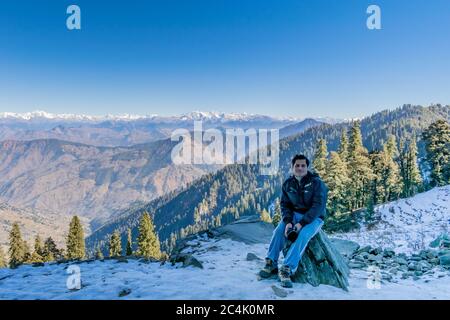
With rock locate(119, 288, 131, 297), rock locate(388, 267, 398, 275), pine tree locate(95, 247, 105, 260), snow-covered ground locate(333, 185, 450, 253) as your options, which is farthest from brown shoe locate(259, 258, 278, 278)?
snow-covered ground locate(333, 185, 450, 253)

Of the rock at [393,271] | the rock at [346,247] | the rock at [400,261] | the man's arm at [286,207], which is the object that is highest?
the man's arm at [286,207]

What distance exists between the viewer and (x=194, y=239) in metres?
14.7

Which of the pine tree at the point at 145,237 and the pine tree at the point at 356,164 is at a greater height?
the pine tree at the point at 356,164

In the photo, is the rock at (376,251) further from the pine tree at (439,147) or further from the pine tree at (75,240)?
the pine tree at (75,240)

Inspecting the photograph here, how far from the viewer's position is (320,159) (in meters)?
41.2

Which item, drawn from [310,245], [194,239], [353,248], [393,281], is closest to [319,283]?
[310,245]

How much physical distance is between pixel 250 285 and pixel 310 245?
6.48 feet

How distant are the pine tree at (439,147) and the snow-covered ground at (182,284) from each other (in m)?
43.4

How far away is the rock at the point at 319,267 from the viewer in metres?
7.84

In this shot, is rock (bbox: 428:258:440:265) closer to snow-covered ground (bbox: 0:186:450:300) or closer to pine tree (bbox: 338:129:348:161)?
snow-covered ground (bbox: 0:186:450:300)

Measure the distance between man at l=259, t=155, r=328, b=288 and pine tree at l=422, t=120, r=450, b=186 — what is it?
45469 millimetres

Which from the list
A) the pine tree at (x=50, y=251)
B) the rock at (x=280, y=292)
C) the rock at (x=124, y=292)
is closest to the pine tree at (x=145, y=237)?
the pine tree at (x=50, y=251)

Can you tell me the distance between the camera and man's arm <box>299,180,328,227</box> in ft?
26.2
